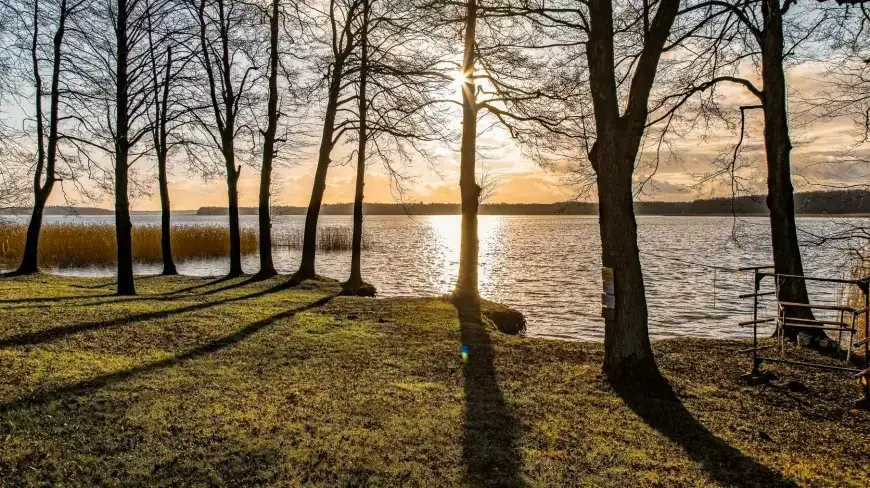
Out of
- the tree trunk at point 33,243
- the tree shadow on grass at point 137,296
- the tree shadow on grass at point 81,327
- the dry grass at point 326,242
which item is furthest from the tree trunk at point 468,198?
the dry grass at point 326,242

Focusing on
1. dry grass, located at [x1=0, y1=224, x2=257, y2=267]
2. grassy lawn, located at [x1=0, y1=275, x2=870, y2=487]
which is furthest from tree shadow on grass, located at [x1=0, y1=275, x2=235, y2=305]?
dry grass, located at [x1=0, y1=224, x2=257, y2=267]

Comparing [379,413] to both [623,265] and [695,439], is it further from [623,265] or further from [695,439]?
[623,265]

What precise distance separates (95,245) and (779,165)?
2936cm

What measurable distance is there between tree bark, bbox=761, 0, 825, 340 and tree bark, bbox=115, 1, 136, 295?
537 inches

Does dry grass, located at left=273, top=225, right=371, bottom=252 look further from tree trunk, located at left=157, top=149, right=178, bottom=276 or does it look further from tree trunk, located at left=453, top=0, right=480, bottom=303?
tree trunk, located at left=453, top=0, right=480, bottom=303

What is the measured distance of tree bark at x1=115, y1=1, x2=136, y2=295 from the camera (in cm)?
1325

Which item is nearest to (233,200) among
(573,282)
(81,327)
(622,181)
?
(81,327)

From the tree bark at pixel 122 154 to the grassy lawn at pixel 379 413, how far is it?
14.4 ft

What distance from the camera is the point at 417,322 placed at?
11312 mm

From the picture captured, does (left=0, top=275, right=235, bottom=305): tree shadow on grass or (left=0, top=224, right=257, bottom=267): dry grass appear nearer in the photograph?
(left=0, top=275, right=235, bottom=305): tree shadow on grass

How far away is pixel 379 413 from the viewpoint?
5.78m

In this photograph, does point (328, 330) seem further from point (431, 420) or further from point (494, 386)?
point (431, 420)

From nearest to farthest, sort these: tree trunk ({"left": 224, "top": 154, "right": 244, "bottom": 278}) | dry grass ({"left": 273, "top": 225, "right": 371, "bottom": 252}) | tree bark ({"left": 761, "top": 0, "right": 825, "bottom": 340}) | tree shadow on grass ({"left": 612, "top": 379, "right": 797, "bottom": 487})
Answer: tree shadow on grass ({"left": 612, "top": 379, "right": 797, "bottom": 487})
tree bark ({"left": 761, "top": 0, "right": 825, "bottom": 340})
tree trunk ({"left": 224, "top": 154, "right": 244, "bottom": 278})
dry grass ({"left": 273, "top": 225, "right": 371, "bottom": 252})

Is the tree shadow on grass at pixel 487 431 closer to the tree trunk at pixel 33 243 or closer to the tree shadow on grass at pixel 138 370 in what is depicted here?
the tree shadow on grass at pixel 138 370
